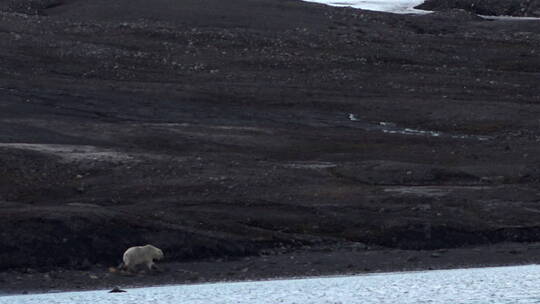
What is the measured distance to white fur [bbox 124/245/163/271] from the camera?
19.1 meters

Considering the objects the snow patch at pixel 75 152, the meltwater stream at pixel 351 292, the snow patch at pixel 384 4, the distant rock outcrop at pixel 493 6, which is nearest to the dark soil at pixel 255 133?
the snow patch at pixel 75 152

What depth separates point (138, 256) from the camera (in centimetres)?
1909

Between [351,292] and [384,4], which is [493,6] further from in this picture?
[351,292]

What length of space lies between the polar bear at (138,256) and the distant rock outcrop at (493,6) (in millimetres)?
45497

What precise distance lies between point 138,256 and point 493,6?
46866 millimetres

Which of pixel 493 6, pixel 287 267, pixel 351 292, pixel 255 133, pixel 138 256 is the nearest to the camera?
pixel 351 292

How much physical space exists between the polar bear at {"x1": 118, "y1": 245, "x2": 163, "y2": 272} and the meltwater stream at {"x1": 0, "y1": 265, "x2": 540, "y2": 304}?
0.82m

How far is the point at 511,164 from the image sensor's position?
90.1 ft

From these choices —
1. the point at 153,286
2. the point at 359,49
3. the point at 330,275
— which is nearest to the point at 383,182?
the point at 330,275

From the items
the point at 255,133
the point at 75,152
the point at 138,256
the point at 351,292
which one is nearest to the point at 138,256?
the point at 138,256

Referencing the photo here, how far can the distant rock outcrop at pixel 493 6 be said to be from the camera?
2472 inches

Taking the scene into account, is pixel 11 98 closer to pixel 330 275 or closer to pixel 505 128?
pixel 505 128

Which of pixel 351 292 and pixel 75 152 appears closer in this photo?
pixel 351 292

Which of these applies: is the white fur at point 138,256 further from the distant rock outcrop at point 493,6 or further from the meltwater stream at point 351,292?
the distant rock outcrop at point 493,6
